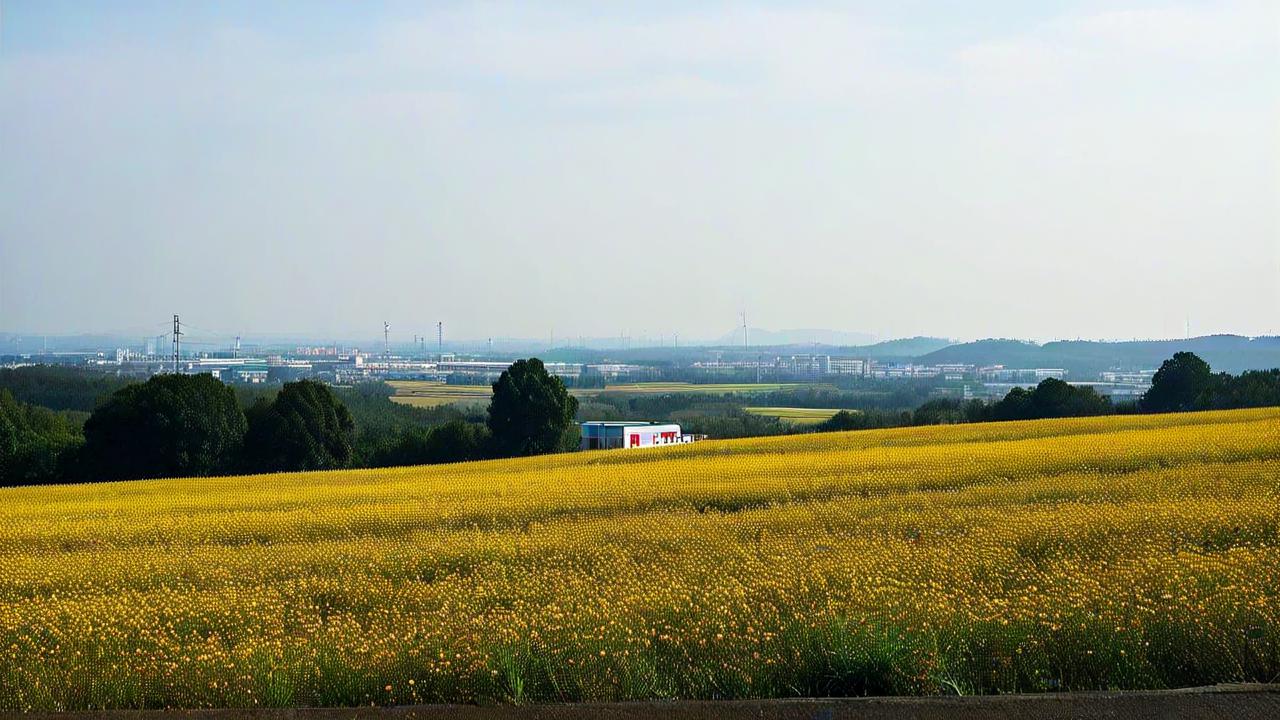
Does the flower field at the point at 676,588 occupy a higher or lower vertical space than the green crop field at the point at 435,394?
higher

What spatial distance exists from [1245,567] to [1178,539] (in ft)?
6.36

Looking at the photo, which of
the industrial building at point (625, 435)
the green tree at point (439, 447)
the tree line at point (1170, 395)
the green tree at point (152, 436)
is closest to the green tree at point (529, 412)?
the green tree at point (439, 447)

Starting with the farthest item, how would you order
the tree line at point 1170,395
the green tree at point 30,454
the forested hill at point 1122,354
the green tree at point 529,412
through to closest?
the forested hill at point 1122,354
the green tree at point 529,412
the tree line at point 1170,395
the green tree at point 30,454

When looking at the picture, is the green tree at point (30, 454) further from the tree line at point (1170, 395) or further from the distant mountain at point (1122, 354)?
the distant mountain at point (1122, 354)

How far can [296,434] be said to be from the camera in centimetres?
5575

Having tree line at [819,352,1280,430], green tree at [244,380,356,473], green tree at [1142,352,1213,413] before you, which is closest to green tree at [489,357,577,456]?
green tree at [244,380,356,473]

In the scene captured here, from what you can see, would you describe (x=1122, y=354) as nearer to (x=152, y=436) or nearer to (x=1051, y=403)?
(x=1051, y=403)

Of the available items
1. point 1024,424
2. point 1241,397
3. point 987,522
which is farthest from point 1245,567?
point 1241,397

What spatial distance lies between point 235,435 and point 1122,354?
138303mm

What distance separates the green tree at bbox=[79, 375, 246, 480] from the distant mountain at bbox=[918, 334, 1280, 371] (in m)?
92.4

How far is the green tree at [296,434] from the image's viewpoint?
182 ft

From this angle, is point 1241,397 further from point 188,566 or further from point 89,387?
point 89,387

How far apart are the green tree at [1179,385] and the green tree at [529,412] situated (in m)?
33.2

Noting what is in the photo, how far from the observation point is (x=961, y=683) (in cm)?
714
